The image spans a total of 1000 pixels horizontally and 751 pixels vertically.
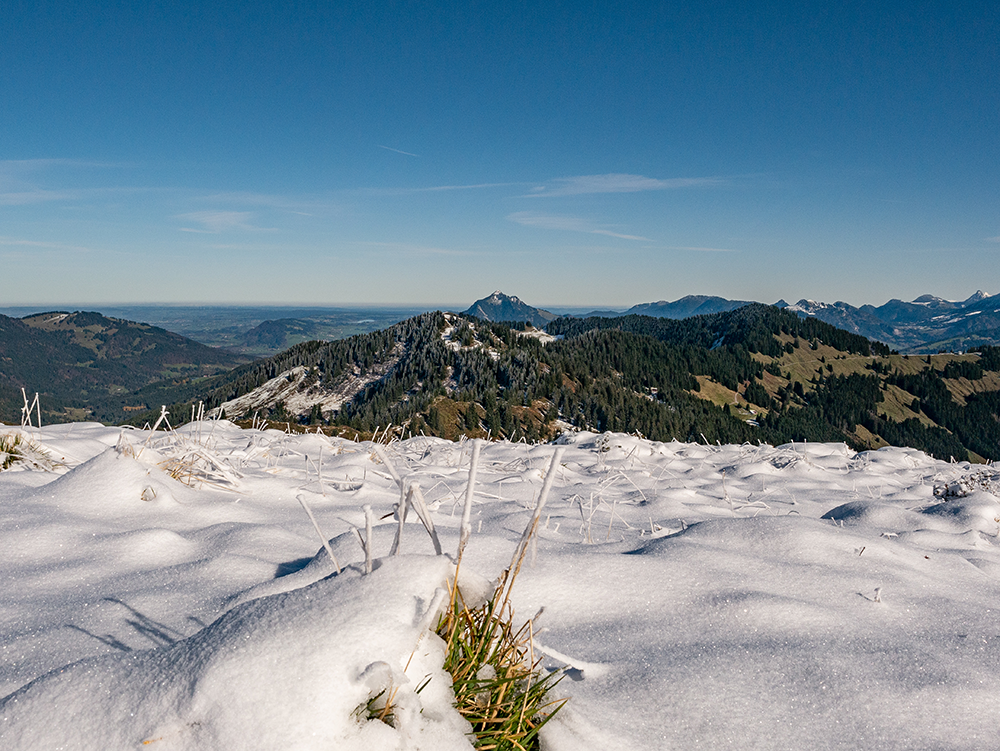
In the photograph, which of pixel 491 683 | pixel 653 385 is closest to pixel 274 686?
pixel 491 683

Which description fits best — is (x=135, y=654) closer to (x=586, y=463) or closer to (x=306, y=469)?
(x=306, y=469)

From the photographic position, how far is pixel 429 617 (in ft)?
5.17

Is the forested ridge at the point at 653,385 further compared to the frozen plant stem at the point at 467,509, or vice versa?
the forested ridge at the point at 653,385

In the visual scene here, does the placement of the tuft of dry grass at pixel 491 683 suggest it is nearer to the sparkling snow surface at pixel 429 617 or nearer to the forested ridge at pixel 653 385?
the sparkling snow surface at pixel 429 617

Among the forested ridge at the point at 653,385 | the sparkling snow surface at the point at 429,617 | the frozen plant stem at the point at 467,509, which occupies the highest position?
the frozen plant stem at the point at 467,509

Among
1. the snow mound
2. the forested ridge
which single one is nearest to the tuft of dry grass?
the snow mound

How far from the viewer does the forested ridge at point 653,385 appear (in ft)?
213

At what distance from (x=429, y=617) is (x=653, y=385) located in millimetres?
114009

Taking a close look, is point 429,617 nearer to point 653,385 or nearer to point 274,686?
point 274,686

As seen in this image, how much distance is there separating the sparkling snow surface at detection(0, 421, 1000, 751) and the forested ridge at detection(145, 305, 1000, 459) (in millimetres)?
5754

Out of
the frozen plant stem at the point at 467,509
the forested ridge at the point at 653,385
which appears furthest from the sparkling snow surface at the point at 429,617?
the forested ridge at the point at 653,385

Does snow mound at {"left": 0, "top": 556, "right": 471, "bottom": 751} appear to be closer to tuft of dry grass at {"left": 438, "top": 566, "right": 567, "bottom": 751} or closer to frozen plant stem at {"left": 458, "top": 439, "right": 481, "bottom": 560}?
tuft of dry grass at {"left": 438, "top": 566, "right": 567, "bottom": 751}

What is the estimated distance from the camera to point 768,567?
3146 millimetres

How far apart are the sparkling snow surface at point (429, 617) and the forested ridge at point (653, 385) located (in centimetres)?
575
